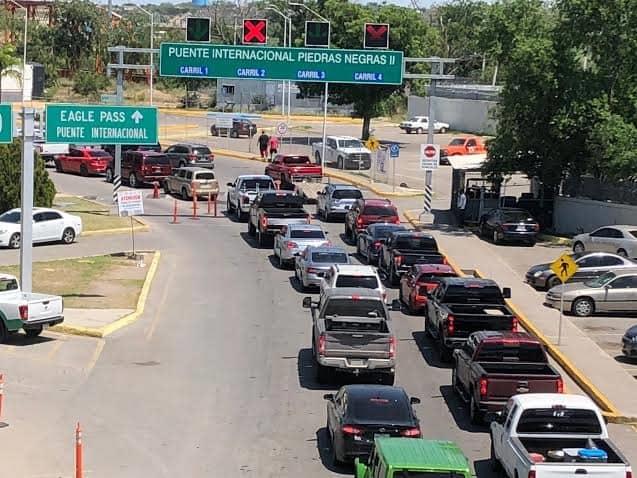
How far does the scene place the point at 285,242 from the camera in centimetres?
3919

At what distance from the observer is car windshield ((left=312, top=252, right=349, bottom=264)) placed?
35000 millimetres

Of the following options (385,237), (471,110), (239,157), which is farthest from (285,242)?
(471,110)

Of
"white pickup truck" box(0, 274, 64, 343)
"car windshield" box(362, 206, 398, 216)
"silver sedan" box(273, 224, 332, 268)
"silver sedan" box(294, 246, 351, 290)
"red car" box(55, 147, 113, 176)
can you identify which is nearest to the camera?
"white pickup truck" box(0, 274, 64, 343)

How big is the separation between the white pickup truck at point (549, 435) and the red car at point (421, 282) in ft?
45.8

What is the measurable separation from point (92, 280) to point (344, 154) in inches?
1364

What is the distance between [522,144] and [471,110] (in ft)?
154

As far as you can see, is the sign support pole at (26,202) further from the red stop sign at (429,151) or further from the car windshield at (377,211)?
the red stop sign at (429,151)

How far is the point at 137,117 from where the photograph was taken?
111 feet

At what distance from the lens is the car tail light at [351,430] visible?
18.1 m

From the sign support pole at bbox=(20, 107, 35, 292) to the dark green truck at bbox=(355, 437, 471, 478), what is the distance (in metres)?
16.9

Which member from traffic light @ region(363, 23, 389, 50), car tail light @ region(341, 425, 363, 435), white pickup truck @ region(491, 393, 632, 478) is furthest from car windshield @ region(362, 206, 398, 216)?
car tail light @ region(341, 425, 363, 435)

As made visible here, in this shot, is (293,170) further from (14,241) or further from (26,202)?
(26,202)

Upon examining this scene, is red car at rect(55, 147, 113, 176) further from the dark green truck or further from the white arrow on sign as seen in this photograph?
the dark green truck

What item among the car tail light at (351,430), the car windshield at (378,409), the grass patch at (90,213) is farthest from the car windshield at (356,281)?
the grass patch at (90,213)
